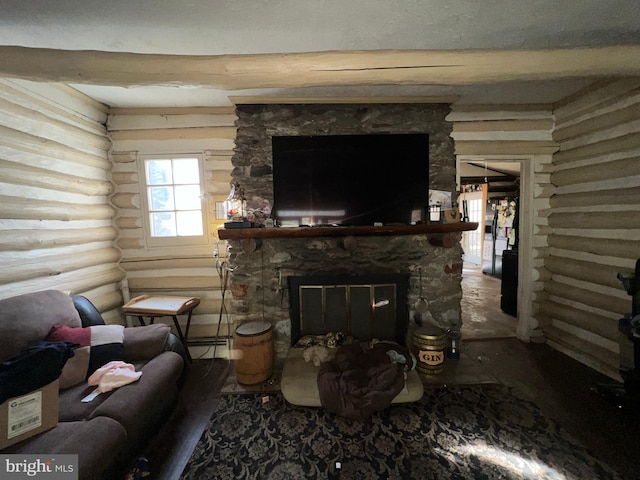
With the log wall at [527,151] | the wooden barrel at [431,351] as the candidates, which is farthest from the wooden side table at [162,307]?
the log wall at [527,151]

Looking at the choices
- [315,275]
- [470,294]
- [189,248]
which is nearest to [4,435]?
[189,248]

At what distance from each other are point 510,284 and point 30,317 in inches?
212

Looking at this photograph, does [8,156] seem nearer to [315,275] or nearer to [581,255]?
[315,275]

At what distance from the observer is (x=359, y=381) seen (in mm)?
1988

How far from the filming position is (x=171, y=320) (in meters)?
2.94

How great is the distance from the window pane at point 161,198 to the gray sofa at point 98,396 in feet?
3.96

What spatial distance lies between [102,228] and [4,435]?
205cm

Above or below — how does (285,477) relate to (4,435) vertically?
below

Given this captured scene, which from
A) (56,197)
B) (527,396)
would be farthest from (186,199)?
(527,396)

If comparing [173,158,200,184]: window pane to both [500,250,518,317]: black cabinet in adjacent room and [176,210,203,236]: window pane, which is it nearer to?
[176,210,203,236]: window pane

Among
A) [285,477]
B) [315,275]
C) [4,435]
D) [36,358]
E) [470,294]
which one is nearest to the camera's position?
[4,435]

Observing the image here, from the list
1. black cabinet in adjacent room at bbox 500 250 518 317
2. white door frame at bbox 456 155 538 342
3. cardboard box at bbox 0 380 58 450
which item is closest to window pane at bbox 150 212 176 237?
cardboard box at bbox 0 380 58 450

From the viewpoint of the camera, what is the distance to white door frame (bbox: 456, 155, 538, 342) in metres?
2.96

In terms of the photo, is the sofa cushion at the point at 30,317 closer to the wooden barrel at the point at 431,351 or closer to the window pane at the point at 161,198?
the window pane at the point at 161,198
